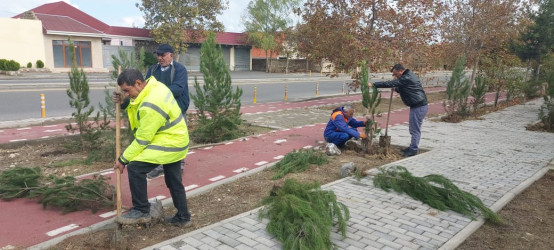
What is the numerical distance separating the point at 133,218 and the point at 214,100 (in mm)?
4633

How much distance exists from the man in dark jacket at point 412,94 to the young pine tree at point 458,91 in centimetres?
526

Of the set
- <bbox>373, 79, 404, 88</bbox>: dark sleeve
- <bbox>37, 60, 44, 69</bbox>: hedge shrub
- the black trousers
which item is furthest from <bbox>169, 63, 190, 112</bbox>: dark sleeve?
<bbox>37, 60, 44, 69</bbox>: hedge shrub

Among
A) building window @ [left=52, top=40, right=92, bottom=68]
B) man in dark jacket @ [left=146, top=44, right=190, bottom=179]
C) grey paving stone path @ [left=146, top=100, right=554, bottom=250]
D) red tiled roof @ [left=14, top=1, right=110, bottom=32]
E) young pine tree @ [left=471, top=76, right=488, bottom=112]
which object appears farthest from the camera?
red tiled roof @ [left=14, top=1, right=110, bottom=32]

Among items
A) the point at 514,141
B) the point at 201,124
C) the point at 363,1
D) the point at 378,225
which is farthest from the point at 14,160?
the point at 363,1

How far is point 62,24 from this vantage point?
112ft

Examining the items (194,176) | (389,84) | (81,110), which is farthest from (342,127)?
(81,110)

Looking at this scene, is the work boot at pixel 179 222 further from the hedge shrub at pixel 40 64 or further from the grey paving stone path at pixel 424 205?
the hedge shrub at pixel 40 64

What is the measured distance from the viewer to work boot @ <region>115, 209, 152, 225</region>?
4.05m

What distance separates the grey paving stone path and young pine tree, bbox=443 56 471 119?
8.82 feet

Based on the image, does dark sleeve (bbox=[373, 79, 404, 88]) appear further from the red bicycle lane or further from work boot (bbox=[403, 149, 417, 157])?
the red bicycle lane

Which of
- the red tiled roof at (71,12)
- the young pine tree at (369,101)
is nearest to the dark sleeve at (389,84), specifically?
the young pine tree at (369,101)

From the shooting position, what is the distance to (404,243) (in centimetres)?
389

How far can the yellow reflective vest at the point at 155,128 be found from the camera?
3744 millimetres

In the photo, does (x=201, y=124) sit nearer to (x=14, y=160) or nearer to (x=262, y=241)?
(x=14, y=160)
